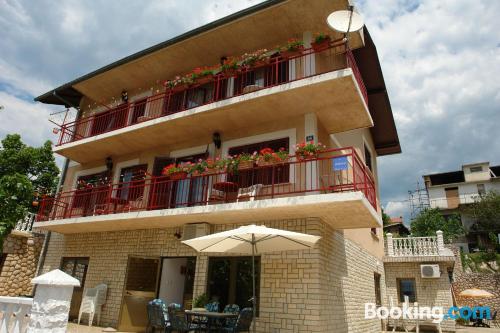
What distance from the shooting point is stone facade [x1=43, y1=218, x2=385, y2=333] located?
7914 mm

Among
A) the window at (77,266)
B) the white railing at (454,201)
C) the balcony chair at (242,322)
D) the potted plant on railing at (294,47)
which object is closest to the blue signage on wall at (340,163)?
the potted plant on railing at (294,47)

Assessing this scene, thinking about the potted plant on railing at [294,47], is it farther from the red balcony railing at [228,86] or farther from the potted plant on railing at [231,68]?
the potted plant on railing at [231,68]

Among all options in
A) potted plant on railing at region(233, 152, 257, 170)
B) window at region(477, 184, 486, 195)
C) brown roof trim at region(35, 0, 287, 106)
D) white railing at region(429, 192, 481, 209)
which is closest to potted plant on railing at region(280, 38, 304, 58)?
brown roof trim at region(35, 0, 287, 106)

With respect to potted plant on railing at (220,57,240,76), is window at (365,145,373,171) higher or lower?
lower

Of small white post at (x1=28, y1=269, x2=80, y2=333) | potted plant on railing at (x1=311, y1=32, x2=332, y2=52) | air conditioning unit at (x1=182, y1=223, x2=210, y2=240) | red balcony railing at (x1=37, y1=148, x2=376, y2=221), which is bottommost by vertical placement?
small white post at (x1=28, y1=269, x2=80, y2=333)

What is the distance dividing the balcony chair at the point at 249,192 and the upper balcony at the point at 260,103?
2.16 m

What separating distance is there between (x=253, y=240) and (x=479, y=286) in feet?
72.7

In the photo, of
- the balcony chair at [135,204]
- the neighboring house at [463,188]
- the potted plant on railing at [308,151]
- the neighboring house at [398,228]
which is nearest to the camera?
the potted plant on railing at [308,151]

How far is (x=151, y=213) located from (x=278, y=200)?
380 cm

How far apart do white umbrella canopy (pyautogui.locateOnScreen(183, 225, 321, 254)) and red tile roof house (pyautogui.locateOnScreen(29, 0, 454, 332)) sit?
0.88m

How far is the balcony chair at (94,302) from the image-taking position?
34.3ft

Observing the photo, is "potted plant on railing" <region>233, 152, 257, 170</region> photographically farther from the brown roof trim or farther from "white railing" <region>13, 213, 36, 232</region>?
"white railing" <region>13, 213, 36, 232</region>

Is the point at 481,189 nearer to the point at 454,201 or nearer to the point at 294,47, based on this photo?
the point at 454,201

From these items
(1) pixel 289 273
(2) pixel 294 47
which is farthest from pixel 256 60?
(1) pixel 289 273
